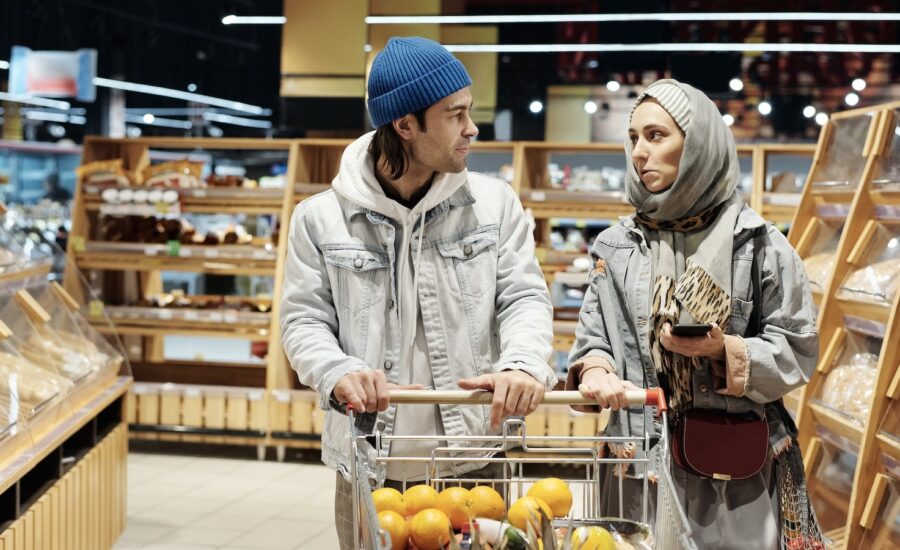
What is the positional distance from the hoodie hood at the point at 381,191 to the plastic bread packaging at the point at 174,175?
510 cm

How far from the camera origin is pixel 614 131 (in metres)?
11.8

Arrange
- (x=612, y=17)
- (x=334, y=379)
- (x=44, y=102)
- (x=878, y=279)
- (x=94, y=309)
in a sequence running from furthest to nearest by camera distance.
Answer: (x=44, y=102), (x=612, y=17), (x=94, y=309), (x=878, y=279), (x=334, y=379)

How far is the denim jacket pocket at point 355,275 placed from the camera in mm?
2146

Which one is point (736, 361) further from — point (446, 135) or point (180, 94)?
point (180, 94)

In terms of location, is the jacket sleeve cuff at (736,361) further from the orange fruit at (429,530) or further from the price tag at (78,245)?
the price tag at (78,245)

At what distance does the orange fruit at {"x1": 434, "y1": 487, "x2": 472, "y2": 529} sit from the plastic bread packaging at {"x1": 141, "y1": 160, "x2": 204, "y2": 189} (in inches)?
221

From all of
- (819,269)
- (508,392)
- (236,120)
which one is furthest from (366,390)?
(236,120)

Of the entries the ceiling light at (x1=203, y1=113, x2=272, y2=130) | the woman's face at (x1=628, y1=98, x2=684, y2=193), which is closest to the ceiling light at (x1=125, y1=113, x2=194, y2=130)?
the ceiling light at (x1=203, y1=113, x2=272, y2=130)

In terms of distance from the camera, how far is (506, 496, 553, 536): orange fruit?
1.70 metres

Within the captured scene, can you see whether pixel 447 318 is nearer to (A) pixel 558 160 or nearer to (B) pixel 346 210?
(B) pixel 346 210

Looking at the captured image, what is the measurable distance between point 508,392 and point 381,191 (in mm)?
570

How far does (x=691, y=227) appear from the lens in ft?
7.30

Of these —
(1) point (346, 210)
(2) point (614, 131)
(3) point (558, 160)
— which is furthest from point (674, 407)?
(2) point (614, 131)

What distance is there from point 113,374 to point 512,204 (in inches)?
128
